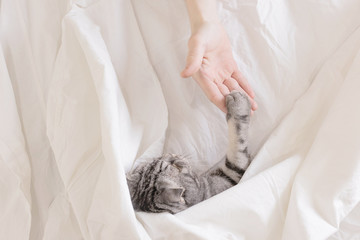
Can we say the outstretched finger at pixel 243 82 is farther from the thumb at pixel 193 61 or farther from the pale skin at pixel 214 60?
the thumb at pixel 193 61

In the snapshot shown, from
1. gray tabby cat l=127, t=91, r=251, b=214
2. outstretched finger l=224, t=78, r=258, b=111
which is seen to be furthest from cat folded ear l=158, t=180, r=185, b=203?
outstretched finger l=224, t=78, r=258, b=111

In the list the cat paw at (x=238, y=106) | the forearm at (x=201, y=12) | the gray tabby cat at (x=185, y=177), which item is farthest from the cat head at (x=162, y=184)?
the forearm at (x=201, y=12)

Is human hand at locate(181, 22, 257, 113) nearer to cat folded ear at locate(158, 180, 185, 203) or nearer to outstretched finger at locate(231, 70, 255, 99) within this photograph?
outstretched finger at locate(231, 70, 255, 99)

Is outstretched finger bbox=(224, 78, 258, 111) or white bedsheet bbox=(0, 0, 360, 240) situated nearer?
white bedsheet bbox=(0, 0, 360, 240)

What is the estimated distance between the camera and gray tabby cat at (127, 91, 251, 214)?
0.83m

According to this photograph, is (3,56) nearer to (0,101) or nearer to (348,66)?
(0,101)

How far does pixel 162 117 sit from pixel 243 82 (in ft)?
0.68

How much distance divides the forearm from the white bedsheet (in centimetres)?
5

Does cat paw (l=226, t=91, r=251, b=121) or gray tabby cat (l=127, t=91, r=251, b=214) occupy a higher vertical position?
cat paw (l=226, t=91, r=251, b=121)

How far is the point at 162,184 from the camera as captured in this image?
838mm

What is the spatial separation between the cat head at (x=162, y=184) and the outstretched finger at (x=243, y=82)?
22 centimetres

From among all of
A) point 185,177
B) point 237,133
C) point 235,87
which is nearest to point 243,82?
point 235,87

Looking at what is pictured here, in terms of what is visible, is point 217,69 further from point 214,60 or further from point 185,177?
point 185,177

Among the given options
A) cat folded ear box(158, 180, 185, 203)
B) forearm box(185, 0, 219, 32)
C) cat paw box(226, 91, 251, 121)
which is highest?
forearm box(185, 0, 219, 32)
